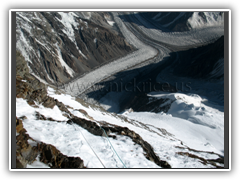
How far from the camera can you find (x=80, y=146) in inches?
304

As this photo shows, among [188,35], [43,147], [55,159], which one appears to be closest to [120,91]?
[43,147]

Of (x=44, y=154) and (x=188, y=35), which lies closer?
(x=44, y=154)

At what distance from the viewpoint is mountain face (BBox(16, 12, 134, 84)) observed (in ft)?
128

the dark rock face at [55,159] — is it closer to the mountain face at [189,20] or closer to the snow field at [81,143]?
the snow field at [81,143]

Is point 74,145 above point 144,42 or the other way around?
the other way around

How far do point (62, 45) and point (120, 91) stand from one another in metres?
17.2

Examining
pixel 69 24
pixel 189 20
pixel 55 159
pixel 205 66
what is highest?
pixel 189 20

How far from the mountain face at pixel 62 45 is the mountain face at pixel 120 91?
203 millimetres

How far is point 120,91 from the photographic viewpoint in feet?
126

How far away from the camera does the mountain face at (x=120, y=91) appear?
8.01m

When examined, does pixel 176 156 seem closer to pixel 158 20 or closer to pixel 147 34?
pixel 147 34

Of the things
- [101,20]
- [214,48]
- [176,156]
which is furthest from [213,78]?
[101,20]

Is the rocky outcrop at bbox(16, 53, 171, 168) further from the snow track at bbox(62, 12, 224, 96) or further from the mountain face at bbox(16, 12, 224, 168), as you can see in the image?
the snow track at bbox(62, 12, 224, 96)

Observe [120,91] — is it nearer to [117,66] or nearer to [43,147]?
[117,66]
